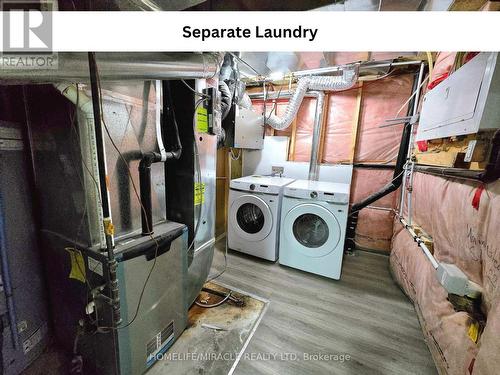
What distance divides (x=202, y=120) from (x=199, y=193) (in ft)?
1.69

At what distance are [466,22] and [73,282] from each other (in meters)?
2.36


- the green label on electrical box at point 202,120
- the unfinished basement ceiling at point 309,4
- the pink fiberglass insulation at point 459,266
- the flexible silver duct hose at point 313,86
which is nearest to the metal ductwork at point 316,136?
the flexible silver duct hose at point 313,86

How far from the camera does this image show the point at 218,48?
965mm

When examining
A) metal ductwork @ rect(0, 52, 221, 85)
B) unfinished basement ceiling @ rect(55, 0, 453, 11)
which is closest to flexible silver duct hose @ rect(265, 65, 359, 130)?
unfinished basement ceiling @ rect(55, 0, 453, 11)

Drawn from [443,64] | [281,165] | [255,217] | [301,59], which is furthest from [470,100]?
[281,165]

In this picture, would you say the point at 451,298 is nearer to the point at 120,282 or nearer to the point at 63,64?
the point at 120,282

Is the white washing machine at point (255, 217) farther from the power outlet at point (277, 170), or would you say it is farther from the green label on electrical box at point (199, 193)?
the green label on electrical box at point (199, 193)

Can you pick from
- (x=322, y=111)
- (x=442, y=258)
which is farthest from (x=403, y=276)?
(x=322, y=111)

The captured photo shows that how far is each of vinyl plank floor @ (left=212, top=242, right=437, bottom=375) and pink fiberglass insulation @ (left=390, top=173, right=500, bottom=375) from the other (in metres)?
0.16

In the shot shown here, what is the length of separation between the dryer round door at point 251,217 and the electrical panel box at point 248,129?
698 millimetres

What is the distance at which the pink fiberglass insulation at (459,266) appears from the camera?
81 cm

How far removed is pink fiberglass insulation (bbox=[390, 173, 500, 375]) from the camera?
81 centimetres

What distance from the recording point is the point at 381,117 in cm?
258
